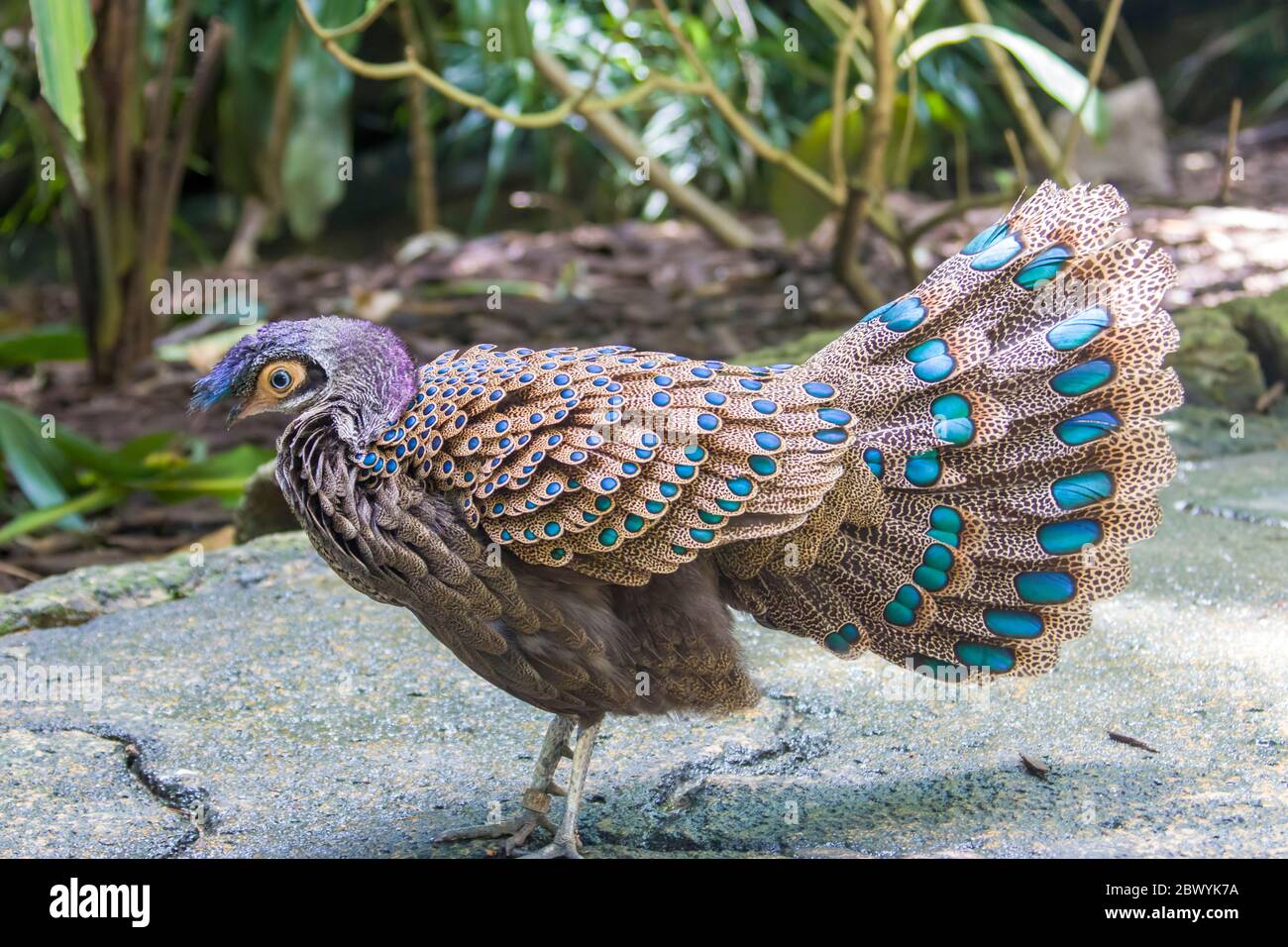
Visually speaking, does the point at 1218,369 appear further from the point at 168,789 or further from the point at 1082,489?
the point at 168,789

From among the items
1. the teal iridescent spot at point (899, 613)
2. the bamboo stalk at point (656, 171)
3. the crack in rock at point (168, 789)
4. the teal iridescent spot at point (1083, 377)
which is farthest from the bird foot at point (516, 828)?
the bamboo stalk at point (656, 171)

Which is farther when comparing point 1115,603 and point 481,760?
point 1115,603

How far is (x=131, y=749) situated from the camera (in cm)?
307

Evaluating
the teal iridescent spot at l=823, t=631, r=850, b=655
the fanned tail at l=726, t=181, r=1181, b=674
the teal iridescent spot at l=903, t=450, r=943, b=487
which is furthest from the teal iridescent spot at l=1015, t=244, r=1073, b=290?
the teal iridescent spot at l=823, t=631, r=850, b=655

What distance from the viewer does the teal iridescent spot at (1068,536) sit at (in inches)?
105

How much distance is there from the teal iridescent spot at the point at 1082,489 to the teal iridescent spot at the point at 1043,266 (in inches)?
14.9

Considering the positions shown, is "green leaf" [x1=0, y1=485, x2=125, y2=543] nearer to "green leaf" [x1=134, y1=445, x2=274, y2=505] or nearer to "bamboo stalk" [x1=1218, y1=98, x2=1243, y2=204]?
"green leaf" [x1=134, y1=445, x2=274, y2=505]

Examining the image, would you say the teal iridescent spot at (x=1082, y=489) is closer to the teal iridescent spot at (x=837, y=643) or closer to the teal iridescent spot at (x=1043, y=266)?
the teal iridescent spot at (x=1043, y=266)

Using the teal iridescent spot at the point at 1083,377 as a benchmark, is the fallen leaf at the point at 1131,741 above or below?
below

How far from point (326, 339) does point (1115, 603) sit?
213 centimetres

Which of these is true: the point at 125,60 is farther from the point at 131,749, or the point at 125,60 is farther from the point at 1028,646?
the point at 1028,646

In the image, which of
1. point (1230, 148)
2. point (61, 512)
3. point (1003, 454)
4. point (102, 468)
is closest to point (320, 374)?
point (1003, 454)

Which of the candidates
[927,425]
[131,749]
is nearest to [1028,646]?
[927,425]

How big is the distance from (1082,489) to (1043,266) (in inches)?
17.1
